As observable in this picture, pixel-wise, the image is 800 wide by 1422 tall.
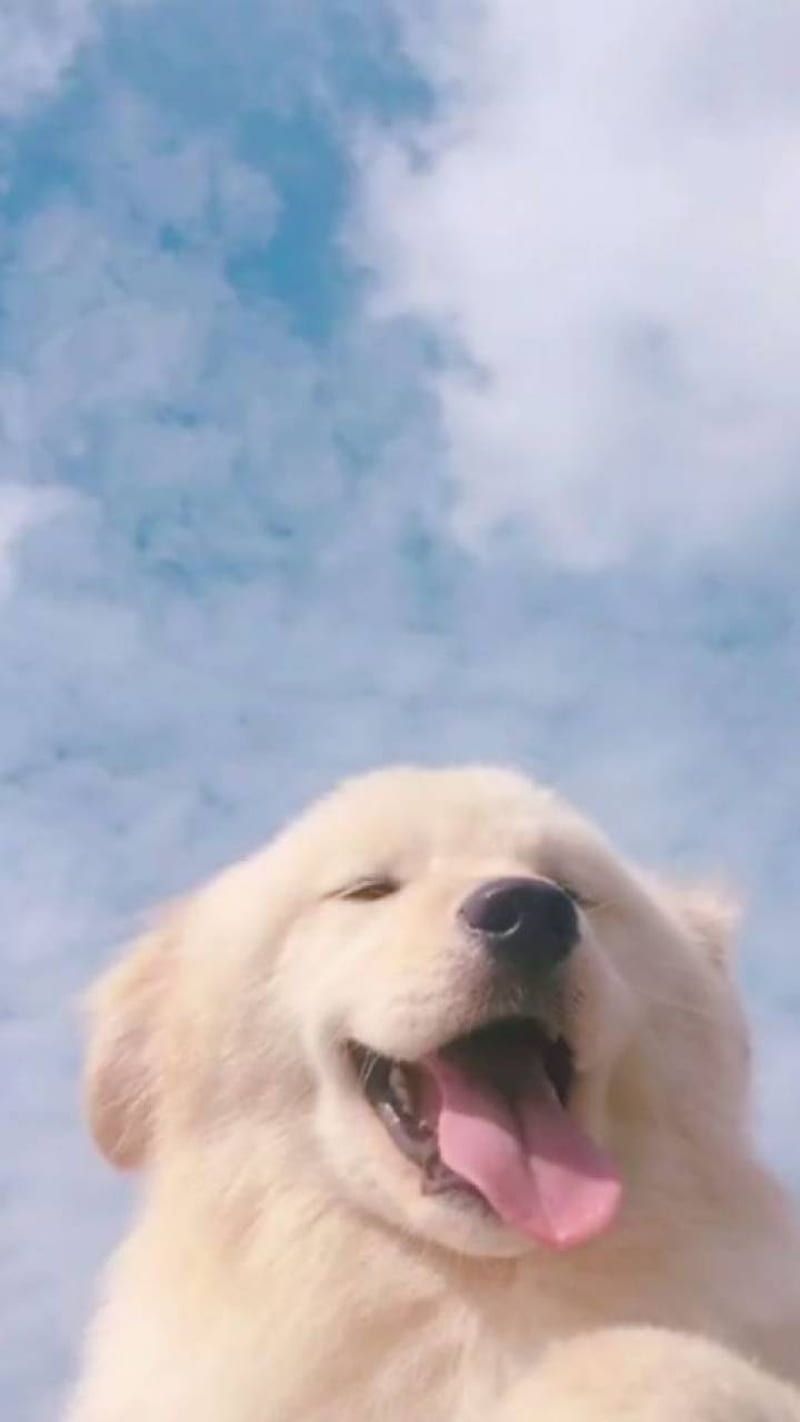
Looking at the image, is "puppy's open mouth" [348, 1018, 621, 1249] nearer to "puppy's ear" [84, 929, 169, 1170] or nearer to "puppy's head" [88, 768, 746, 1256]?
"puppy's head" [88, 768, 746, 1256]

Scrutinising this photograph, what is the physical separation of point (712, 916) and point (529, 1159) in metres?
1.73

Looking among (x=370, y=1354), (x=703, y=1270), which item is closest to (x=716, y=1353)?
(x=703, y=1270)

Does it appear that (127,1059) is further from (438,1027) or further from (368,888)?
(438,1027)

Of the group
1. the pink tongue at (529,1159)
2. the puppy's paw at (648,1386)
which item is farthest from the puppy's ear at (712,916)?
the puppy's paw at (648,1386)

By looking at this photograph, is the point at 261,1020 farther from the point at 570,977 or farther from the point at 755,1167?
the point at 755,1167

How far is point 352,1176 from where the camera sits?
18.0ft

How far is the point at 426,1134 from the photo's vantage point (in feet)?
18.0

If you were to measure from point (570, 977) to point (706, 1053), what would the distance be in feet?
2.20

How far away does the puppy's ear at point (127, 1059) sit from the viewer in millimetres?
6078

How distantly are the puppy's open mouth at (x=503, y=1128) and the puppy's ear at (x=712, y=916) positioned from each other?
1138 mm

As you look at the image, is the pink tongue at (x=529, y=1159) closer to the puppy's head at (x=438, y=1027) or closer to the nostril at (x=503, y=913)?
the puppy's head at (x=438, y=1027)

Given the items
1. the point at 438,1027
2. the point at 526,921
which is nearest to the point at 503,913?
the point at 526,921

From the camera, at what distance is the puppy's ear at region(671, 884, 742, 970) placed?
21.6 ft

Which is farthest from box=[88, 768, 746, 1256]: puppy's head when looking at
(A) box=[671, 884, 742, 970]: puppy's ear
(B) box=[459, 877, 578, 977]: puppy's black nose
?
(A) box=[671, 884, 742, 970]: puppy's ear
